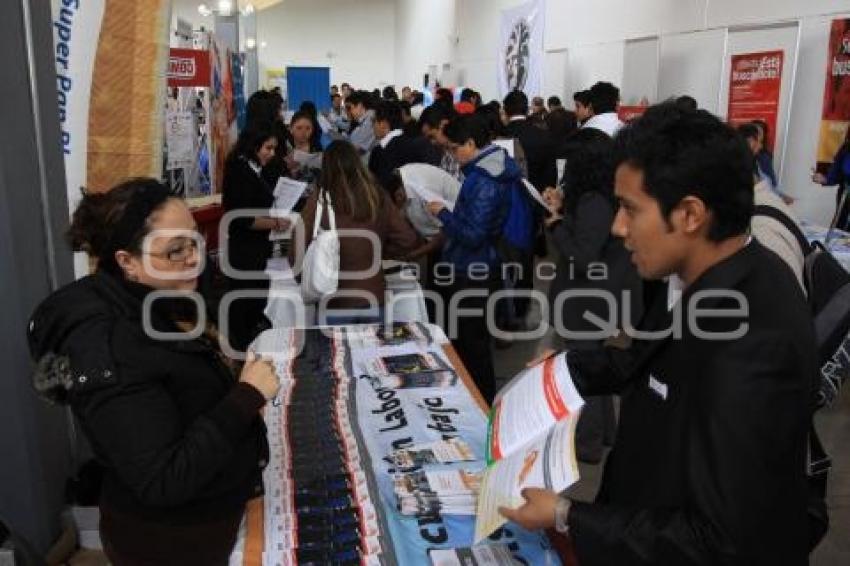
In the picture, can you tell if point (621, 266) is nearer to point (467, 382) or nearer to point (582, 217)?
point (582, 217)

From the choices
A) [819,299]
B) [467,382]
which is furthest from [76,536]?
[819,299]

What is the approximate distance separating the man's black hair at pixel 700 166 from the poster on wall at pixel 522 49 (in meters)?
9.14

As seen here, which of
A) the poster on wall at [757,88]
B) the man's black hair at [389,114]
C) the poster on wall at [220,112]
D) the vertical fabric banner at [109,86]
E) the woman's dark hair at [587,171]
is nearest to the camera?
the vertical fabric banner at [109,86]

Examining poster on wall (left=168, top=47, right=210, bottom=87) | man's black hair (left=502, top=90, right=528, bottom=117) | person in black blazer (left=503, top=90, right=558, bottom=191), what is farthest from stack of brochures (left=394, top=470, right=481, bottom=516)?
man's black hair (left=502, top=90, right=528, bottom=117)

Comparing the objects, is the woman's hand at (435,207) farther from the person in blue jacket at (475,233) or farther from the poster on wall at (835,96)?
the poster on wall at (835,96)

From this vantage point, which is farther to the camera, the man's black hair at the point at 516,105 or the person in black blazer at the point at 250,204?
the man's black hair at the point at 516,105

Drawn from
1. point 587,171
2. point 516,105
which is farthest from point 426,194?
point 516,105

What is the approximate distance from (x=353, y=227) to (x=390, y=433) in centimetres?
112

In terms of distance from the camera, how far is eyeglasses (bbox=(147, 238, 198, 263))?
134cm

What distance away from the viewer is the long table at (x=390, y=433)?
57.3 inches

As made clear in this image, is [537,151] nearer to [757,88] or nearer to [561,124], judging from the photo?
[561,124]

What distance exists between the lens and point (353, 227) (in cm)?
284

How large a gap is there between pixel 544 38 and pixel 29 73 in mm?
8415

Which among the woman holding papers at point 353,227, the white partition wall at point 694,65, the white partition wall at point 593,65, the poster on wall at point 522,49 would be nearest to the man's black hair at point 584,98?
the white partition wall at point 694,65
